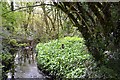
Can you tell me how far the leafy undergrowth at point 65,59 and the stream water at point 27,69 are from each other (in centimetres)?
18

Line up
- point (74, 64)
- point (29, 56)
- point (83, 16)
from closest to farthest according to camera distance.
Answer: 1. point (83, 16)
2. point (74, 64)
3. point (29, 56)

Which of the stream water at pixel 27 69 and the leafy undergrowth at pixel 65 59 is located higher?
the leafy undergrowth at pixel 65 59

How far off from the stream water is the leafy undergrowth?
18cm

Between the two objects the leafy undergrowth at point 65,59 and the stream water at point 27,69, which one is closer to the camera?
the leafy undergrowth at point 65,59

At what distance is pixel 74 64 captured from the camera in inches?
112

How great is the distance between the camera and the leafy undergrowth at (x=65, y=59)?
2613 millimetres

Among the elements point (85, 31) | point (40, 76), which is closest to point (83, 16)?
point (85, 31)

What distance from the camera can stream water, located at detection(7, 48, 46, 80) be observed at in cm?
383

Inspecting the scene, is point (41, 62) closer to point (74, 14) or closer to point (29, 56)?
point (29, 56)

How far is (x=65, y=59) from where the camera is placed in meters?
3.14

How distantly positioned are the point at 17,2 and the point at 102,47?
1237 millimetres

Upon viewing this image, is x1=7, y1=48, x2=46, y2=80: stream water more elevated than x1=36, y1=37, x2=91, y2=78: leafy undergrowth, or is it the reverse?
x1=36, y1=37, x2=91, y2=78: leafy undergrowth

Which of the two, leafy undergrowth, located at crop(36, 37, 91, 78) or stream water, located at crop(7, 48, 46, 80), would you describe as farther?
stream water, located at crop(7, 48, 46, 80)

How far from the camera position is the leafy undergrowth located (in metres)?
2.61
